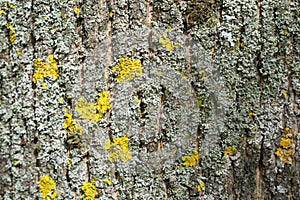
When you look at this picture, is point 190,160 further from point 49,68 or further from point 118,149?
point 49,68

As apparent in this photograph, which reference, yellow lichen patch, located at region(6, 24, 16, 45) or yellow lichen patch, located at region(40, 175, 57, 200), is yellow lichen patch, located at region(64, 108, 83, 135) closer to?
yellow lichen patch, located at region(40, 175, 57, 200)

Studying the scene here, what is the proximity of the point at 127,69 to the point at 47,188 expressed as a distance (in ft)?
1.45

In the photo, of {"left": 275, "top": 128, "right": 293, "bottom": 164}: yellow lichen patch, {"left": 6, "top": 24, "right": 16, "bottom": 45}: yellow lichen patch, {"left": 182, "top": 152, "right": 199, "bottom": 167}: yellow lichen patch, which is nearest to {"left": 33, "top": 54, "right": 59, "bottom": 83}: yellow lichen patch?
{"left": 6, "top": 24, "right": 16, "bottom": 45}: yellow lichen patch

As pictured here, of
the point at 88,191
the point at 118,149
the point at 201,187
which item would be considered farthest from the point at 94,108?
the point at 201,187

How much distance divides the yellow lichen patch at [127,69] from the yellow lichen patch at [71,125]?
0.18 meters

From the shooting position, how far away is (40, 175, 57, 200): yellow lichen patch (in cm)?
119

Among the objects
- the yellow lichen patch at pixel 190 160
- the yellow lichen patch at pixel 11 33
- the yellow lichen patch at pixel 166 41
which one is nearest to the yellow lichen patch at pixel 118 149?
the yellow lichen patch at pixel 190 160

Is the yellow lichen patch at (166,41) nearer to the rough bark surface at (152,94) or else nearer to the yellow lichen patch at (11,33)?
the rough bark surface at (152,94)

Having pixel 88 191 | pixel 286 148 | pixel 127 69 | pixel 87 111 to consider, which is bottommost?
pixel 88 191

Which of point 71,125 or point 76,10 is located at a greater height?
point 76,10

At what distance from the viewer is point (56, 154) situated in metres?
1.19

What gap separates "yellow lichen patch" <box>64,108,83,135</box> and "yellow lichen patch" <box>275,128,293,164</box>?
616 millimetres

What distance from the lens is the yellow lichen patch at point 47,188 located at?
1.19 meters

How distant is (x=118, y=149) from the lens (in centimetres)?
117
